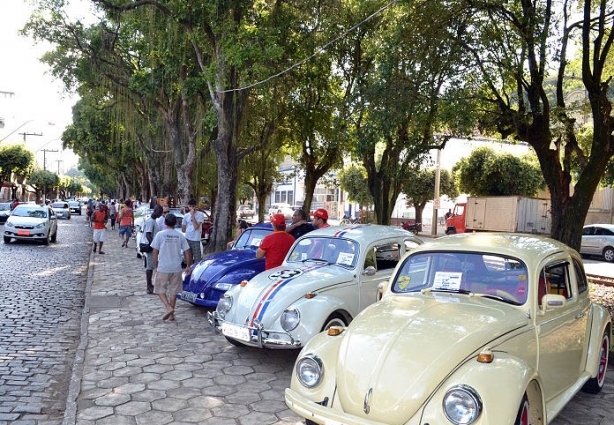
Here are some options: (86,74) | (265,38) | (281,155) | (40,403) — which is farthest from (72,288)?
(281,155)

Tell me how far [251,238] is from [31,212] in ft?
44.3

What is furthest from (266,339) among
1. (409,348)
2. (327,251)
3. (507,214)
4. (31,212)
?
(507,214)

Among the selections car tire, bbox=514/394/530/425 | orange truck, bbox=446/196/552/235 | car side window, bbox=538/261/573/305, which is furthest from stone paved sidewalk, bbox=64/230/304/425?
orange truck, bbox=446/196/552/235

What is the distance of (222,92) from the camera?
51.3 feet

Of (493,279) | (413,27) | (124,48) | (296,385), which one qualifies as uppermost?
(124,48)

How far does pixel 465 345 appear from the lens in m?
3.92

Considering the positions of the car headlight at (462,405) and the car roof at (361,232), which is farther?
the car roof at (361,232)

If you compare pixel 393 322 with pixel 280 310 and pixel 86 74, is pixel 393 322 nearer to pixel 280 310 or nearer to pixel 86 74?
pixel 280 310

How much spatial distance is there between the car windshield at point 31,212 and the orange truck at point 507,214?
20.3 meters

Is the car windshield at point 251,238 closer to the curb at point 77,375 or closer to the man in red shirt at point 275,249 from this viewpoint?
the man in red shirt at point 275,249

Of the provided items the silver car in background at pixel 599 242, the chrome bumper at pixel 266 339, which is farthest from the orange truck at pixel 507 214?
the chrome bumper at pixel 266 339

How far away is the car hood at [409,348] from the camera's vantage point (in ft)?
12.1

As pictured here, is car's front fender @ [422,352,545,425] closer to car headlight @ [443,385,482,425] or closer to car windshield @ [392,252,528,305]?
car headlight @ [443,385,482,425]

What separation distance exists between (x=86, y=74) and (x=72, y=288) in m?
Answer: 13.5
